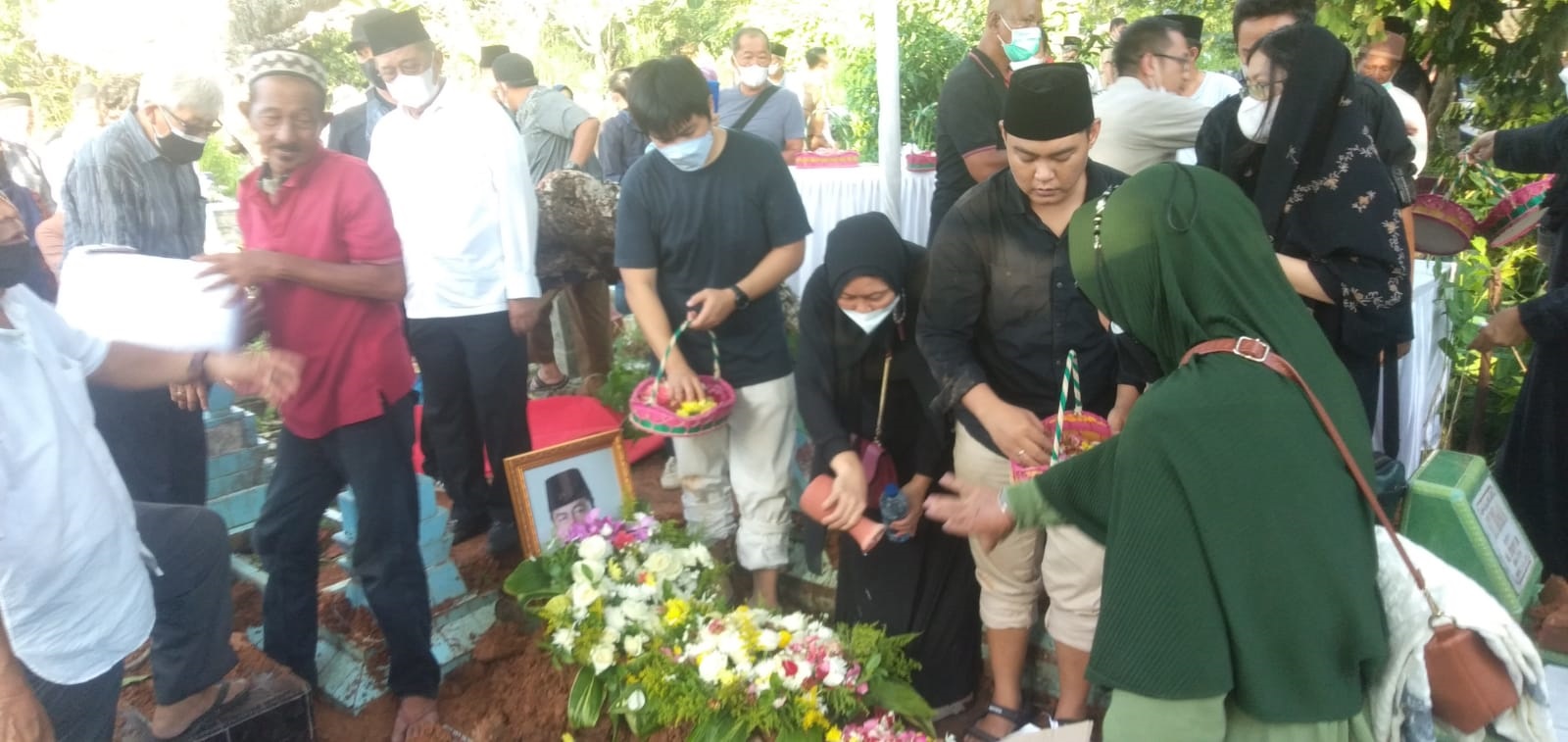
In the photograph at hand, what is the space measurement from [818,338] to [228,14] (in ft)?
16.6

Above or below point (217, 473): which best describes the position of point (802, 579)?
below

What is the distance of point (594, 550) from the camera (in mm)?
3066

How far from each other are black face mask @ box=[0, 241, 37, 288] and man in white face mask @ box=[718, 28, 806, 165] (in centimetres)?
476

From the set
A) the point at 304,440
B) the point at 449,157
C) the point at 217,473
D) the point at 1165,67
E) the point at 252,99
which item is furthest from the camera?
the point at 217,473

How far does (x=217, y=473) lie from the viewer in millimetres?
4000

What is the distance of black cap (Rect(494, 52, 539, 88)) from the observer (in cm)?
591

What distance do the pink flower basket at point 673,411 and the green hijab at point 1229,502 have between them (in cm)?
166

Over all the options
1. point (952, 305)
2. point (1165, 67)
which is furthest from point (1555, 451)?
point (952, 305)

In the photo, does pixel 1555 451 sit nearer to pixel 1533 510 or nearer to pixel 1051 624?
pixel 1533 510

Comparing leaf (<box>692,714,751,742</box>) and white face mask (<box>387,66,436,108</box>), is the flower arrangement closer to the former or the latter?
leaf (<box>692,714,751,742</box>)

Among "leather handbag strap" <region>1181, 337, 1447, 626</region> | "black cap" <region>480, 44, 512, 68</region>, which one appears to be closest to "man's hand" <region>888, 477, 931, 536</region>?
"leather handbag strap" <region>1181, 337, 1447, 626</region>

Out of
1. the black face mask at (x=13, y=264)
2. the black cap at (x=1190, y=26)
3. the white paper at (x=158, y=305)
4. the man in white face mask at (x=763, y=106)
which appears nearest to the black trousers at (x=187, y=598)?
the white paper at (x=158, y=305)

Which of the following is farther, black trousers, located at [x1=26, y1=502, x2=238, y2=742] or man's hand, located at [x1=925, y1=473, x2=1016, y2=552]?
black trousers, located at [x1=26, y1=502, x2=238, y2=742]

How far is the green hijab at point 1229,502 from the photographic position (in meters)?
1.28
